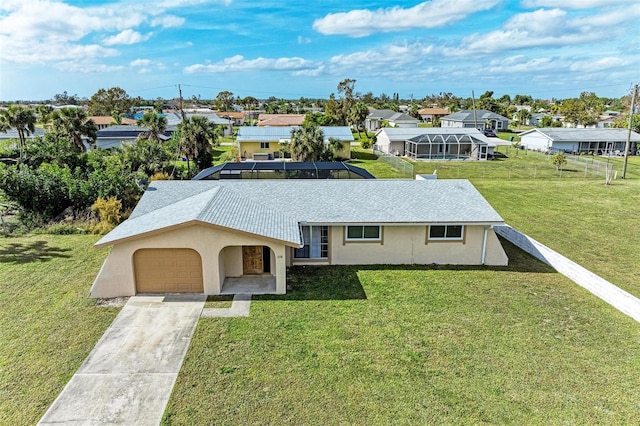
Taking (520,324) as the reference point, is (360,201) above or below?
above

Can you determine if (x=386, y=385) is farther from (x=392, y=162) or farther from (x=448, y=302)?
(x=392, y=162)

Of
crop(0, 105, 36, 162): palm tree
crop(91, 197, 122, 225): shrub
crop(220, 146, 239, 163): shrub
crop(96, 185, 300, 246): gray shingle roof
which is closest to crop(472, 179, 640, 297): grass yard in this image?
crop(96, 185, 300, 246): gray shingle roof

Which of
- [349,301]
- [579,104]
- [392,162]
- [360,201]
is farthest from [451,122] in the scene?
[349,301]

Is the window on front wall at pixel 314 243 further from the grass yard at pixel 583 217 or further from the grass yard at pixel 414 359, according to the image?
the grass yard at pixel 583 217

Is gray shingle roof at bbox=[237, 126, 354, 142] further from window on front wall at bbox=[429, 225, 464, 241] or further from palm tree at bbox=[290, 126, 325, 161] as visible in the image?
window on front wall at bbox=[429, 225, 464, 241]

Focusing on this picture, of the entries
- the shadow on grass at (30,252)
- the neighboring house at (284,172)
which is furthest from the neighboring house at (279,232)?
the neighboring house at (284,172)

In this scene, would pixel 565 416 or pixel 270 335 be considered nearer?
pixel 565 416

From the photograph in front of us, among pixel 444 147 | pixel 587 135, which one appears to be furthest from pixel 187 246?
pixel 587 135

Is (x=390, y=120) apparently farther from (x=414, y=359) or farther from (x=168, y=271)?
(x=414, y=359)
